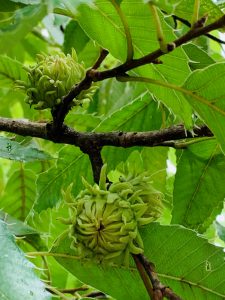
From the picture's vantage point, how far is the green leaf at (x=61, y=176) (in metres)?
1.54

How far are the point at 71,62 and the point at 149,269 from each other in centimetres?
44

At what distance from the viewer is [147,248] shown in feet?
4.03

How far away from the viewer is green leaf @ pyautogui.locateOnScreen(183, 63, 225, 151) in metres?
1.12

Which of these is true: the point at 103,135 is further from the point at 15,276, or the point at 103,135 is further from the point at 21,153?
the point at 15,276

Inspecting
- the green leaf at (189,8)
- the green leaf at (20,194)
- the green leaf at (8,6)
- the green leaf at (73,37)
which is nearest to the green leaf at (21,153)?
the green leaf at (8,6)

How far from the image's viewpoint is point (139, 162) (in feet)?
4.97

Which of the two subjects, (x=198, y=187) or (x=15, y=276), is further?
(x=198, y=187)

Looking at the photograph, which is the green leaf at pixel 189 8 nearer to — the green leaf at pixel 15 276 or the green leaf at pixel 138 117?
the green leaf at pixel 138 117

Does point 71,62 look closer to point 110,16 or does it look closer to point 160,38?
point 110,16

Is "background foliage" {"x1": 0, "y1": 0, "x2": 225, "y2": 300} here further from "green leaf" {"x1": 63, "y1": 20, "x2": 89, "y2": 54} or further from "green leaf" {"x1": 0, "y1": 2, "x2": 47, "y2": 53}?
"green leaf" {"x1": 63, "y1": 20, "x2": 89, "y2": 54}

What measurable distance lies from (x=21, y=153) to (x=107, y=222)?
274 millimetres

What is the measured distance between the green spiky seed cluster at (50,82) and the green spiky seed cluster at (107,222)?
207mm

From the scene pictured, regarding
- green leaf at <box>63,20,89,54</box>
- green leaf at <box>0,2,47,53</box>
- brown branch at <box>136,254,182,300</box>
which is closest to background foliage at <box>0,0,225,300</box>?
green leaf at <box>0,2,47,53</box>

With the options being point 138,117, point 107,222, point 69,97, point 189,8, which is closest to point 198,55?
point 189,8
